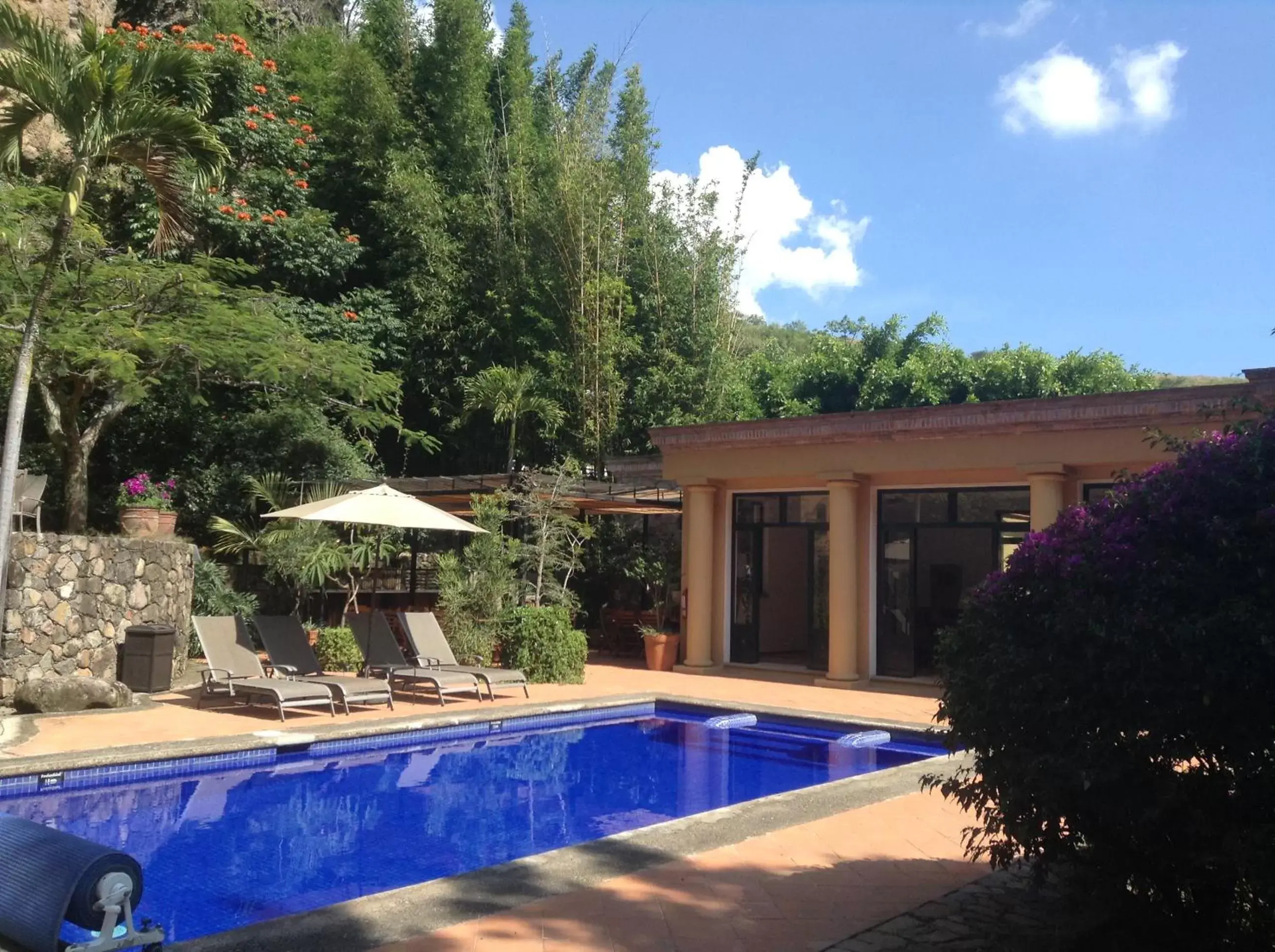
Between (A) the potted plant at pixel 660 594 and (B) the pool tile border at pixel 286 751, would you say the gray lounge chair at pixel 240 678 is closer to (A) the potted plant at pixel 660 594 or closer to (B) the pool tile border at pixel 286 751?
(B) the pool tile border at pixel 286 751

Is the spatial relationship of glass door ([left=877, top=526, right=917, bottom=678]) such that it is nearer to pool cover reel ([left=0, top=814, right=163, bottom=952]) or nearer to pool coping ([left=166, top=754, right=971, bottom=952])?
pool coping ([left=166, top=754, right=971, bottom=952])

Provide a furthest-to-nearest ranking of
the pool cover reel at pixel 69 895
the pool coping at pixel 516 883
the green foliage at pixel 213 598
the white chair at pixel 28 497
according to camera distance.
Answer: the green foliage at pixel 213 598 < the white chair at pixel 28 497 < the pool coping at pixel 516 883 < the pool cover reel at pixel 69 895

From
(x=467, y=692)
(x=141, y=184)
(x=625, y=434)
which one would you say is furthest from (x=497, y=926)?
(x=141, y=184)

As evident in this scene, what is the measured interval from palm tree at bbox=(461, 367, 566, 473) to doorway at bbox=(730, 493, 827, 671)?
5.23 metres

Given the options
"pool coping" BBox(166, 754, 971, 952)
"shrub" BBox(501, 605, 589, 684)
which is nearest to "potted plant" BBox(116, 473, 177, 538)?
"shrub" BBox(501, 605, 589, 684)

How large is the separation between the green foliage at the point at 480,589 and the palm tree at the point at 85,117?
5491 mm

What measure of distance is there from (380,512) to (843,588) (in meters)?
6.21

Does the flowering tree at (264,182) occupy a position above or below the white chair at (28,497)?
above

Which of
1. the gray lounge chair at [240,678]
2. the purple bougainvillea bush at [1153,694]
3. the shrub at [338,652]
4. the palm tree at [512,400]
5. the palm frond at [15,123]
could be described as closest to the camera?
the purple bougainvillea bush at [1153,694]

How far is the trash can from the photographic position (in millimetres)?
11352

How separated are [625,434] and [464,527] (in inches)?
369

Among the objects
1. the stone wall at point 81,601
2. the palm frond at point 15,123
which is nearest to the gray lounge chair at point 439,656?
the stone wall at point 81,601

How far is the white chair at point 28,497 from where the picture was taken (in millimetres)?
12359

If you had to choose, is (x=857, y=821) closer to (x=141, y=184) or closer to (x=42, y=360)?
(x=42, y=360)
